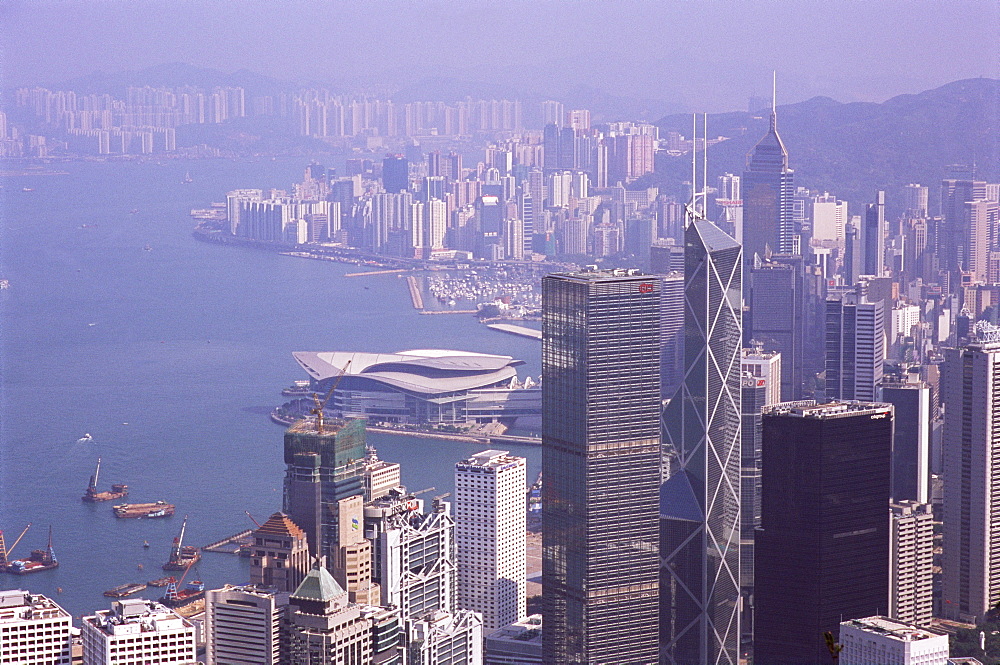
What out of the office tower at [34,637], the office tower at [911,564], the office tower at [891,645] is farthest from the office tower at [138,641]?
the office tower at [911,564]

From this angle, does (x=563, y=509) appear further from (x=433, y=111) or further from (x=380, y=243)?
(x=380, y=243)

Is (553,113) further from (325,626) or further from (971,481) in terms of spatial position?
(325,626)

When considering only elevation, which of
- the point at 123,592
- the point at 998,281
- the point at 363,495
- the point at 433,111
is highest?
the point at 433,111

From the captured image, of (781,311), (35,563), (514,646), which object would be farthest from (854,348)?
(35,563)

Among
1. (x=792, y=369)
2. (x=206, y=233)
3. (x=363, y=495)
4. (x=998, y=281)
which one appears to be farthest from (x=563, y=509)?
(x=206, y=233)

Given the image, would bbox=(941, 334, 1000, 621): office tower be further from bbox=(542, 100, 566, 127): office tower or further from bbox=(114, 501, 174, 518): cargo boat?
bbox=(114, 501, 174, 518): cargo boat

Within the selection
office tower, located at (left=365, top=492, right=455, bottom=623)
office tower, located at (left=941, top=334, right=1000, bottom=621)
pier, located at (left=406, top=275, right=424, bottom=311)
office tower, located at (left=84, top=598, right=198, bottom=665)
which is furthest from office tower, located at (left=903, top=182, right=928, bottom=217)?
office tower, located at (left=84, top=598, right=198, bottom=665)
